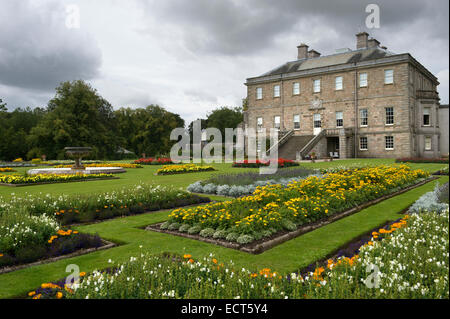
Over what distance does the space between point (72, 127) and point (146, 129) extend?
15.6 m

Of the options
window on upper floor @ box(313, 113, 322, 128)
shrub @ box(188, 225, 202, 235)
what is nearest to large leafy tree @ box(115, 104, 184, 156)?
window on upper floor @ box(313, 113, 322, 128)

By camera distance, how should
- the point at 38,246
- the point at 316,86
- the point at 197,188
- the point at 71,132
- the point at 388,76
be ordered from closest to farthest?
1. the point at 38,246
2. the point at 197,188
3. the point at 388,76
4. the point at 316,86
5. the point at 71,132

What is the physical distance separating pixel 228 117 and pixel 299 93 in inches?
1532

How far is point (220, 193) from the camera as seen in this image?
12602 millimetres

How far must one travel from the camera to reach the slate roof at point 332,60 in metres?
39.5

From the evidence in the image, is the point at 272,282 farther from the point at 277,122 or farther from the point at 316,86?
the point at 277,122

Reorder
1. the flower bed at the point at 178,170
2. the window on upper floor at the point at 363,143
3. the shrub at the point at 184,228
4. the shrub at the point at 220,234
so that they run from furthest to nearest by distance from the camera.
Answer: the window on upper floor at the point at 363,143
the flower bed at the point at 178,170
the shrub at the point at 184,228
the shrub at the point at 220,234

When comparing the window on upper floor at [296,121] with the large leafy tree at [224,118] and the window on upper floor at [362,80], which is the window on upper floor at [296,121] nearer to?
the window on upper floor at [362,80]

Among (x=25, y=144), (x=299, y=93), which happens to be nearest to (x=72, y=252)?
(x=299, y=93)

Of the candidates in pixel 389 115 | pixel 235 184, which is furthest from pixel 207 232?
pixel 389 115

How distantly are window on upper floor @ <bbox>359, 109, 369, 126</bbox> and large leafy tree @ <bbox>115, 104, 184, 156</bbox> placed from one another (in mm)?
34465

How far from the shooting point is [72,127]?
155 ft

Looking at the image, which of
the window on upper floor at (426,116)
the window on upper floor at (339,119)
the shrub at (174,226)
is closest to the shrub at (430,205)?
the shrub at (174,226)
